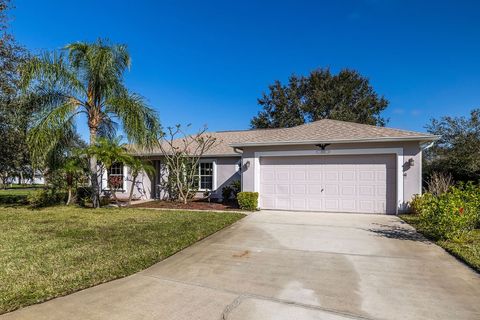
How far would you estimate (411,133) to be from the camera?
432 inches

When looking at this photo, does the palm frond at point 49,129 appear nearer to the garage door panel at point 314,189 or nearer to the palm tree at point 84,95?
the palm tree at point 84,95

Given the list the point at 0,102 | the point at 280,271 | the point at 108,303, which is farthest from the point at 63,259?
the point at 0,102

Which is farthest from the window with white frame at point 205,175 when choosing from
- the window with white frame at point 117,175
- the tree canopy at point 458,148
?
the tree canopy at point 458,148

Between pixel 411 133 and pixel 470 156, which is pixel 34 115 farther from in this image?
pixel 470 156

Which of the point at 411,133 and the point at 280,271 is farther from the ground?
the point at 411,133

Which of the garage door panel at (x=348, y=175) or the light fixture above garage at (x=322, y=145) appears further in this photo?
the light fixture above garage at (x=322, y=145)

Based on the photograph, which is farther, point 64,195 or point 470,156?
point 470,156

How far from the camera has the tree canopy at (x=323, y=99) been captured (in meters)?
32.6

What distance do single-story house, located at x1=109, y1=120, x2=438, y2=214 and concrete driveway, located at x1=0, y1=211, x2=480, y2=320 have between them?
4.23m

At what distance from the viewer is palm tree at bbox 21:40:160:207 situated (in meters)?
11.5

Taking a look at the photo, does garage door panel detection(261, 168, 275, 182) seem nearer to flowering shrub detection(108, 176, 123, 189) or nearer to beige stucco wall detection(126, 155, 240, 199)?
beige stucco wall detection(126, 155, 240, 199)

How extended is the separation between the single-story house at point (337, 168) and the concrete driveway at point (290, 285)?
423 centimetres

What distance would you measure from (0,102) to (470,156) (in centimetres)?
2343

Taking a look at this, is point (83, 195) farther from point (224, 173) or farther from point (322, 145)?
point (322, 145)
